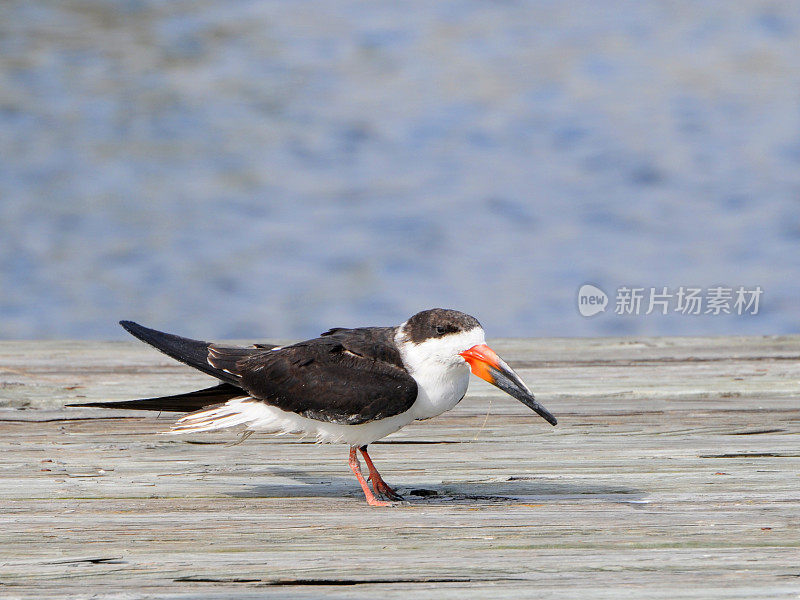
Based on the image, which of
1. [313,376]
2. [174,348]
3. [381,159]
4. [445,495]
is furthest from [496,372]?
[381,159]

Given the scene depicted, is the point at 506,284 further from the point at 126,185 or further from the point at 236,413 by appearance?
the point at 236,413

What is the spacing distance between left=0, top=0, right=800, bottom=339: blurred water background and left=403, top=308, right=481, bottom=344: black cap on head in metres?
7.55

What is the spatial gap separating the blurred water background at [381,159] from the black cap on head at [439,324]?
755 cm

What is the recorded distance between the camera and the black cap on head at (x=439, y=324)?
4.03 meters

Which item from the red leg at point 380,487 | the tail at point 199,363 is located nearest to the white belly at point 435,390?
the red leg at point 380,487

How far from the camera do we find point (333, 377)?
4.08 m

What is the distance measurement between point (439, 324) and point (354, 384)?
13.9 inches

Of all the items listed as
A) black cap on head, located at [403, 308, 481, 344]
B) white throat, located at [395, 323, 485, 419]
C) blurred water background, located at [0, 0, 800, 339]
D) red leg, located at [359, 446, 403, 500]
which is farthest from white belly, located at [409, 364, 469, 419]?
blurred water background, located at [0, 0, 800, 339]

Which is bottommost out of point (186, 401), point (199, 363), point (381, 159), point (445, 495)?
point (445, 495)

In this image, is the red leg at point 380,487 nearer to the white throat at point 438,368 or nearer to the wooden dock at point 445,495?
the wooden dock at point 445,495

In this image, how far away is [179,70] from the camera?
64.0 ft

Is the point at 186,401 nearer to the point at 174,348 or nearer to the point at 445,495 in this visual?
the point at 174,348

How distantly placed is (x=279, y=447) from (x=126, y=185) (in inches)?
483

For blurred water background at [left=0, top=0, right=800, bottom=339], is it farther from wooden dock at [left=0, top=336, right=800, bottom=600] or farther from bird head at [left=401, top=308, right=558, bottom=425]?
bird head at [left=401, top=308, right=558, bottom=425]
